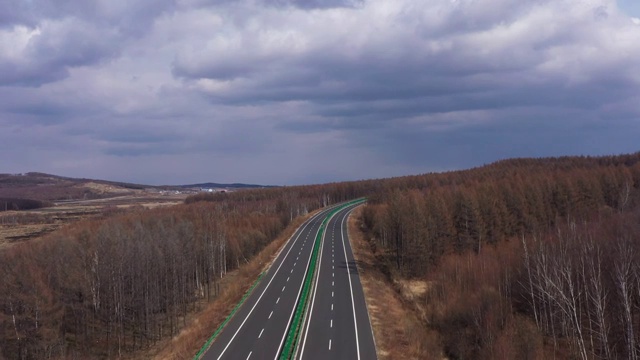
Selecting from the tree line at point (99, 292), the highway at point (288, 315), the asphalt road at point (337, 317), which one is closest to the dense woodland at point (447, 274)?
the tree line at point (99, 292)

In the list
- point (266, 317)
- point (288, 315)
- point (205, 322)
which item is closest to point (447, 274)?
point (288, 315)

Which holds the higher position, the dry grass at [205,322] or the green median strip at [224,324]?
the green median strip at [224,324]

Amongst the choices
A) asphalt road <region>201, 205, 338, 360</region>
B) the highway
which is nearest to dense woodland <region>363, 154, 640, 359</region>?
the highway

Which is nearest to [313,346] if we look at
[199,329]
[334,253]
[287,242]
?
[199,329]

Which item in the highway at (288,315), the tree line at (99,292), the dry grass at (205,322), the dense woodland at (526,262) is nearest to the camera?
the highway at (288,315)

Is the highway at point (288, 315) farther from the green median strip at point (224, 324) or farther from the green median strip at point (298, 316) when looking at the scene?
Answer: the green median strip at point (298, 316)
